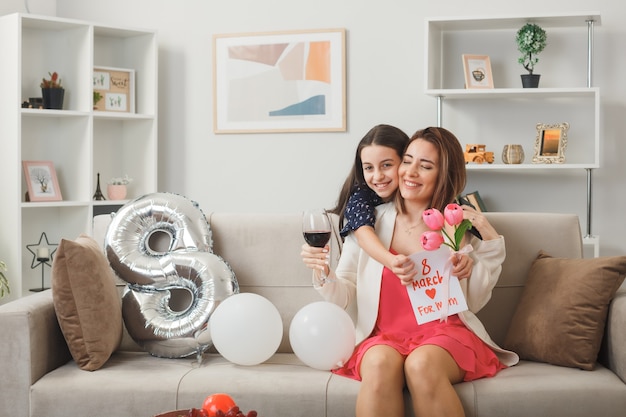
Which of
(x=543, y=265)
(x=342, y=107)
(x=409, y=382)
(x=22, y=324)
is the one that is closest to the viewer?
(x=409, y=382)

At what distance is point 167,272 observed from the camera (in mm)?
2674

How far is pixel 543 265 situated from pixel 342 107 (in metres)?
1.94

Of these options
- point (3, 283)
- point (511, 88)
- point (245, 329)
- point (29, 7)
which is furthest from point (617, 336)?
point (29, 7)

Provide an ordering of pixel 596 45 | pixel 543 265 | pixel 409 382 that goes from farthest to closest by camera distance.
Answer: pixel 596 45 → pixel 543 265 → pixel 409 382

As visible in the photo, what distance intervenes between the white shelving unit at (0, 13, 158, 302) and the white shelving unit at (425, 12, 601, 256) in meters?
1.55

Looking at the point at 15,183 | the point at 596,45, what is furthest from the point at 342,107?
the point at 15,183

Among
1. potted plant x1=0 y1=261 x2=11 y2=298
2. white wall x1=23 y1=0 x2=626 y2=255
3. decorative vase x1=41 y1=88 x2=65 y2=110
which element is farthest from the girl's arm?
decorative vase x1=41 y1=88 x2=65 y2=110

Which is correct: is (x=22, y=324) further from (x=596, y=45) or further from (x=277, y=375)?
(x=596, y=45)

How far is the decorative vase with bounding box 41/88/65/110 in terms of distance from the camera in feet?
13.9

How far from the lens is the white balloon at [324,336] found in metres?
2.41

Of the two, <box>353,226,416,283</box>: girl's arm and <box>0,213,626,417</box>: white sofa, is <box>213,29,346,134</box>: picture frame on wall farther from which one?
<box>0,213,626,417</box>: white sofa

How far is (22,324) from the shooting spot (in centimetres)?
237

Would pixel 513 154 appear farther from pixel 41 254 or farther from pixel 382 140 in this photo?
pixel 41 254

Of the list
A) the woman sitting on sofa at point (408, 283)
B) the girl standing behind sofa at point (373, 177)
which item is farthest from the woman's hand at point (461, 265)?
the girl standing behind sofa at point (373, 177)
